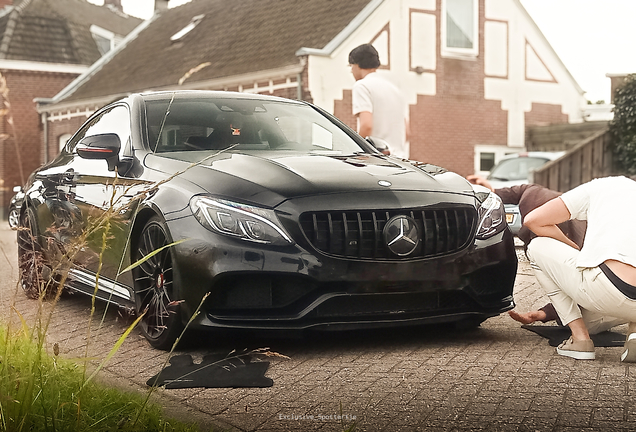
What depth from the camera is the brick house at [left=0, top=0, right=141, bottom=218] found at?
31.2 meters

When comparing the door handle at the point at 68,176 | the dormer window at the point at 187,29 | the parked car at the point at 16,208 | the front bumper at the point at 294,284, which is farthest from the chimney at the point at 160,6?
the front bumper at the point at 294,284

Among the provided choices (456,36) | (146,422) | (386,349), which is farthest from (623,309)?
(456,36)

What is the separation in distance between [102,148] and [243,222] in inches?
52.9

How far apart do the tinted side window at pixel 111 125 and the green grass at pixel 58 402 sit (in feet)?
7.40

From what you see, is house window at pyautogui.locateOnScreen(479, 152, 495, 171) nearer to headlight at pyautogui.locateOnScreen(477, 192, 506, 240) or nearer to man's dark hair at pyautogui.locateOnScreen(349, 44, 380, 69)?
man's dark hair at pyautogui.locateOnScreen(349, 44, 380, 69)

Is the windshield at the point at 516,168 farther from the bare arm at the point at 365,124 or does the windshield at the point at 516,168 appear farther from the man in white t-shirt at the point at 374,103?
the bare arm at the point at 365,124

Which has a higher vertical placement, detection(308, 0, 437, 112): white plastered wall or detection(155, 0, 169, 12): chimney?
detection(155, 0, 169, 12): chimney

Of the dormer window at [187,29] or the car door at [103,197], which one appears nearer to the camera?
the car door at [103,197]

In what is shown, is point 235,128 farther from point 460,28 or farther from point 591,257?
point 460,28

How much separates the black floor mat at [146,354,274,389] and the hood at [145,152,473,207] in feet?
2.71

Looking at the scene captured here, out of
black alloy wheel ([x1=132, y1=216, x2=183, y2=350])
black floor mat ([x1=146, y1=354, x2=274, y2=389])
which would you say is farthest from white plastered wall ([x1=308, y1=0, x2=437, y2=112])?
black floor mat ([x1=146, y1=354, x2=274, y2=389])

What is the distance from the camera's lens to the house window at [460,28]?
25188 millimetres

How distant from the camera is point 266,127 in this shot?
5.93m

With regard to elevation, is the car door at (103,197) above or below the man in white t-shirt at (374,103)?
below
